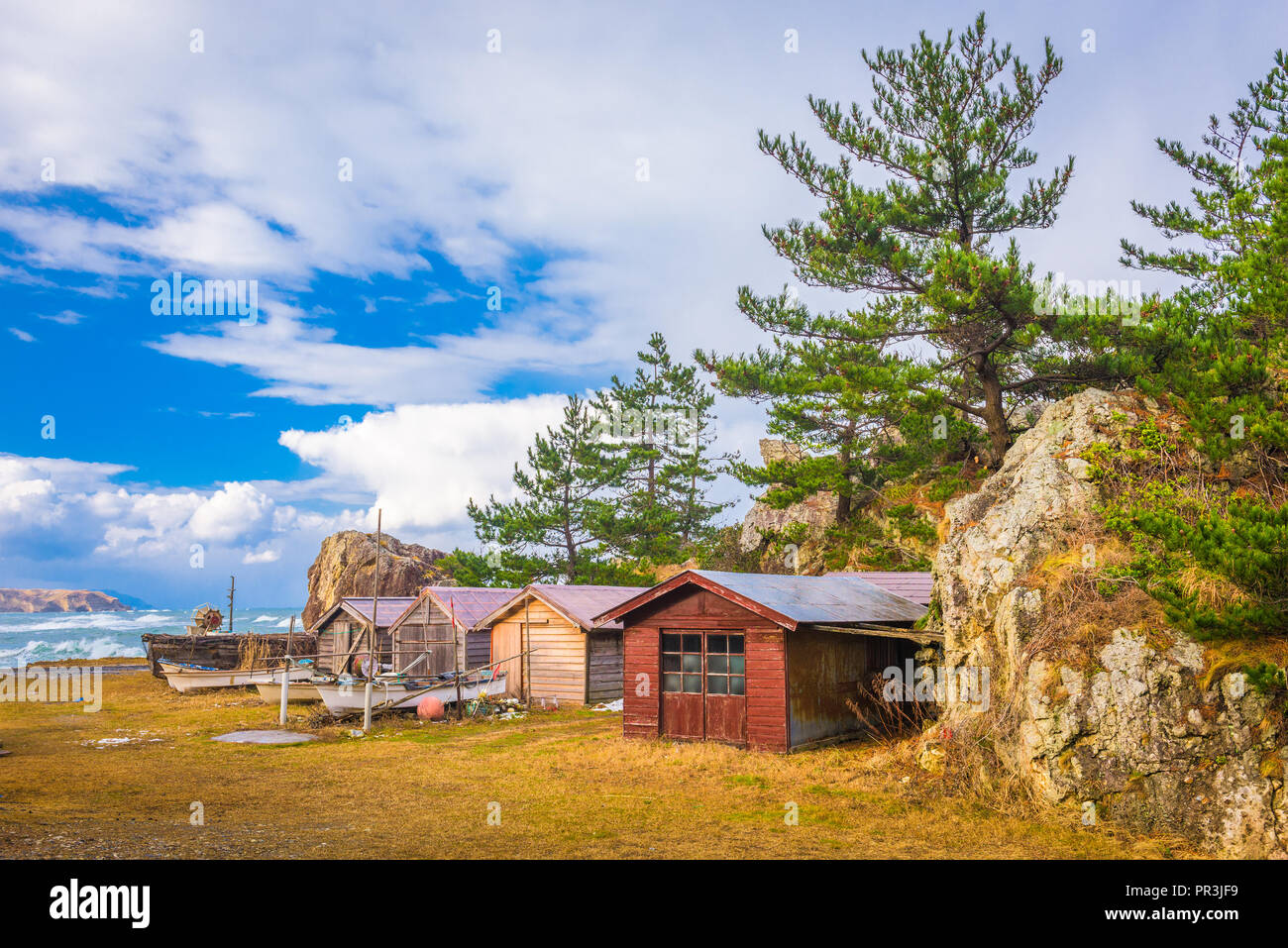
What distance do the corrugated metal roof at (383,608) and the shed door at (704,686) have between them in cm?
1675

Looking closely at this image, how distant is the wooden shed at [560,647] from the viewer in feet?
89.9

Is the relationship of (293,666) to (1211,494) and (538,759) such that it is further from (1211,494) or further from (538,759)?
(1211,494)

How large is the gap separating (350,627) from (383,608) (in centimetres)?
204

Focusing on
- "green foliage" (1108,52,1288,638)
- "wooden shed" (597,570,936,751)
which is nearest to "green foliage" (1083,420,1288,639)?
"green foliage" (1108,52,1288,638)

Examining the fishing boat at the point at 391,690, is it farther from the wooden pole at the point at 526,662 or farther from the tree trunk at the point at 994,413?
the tree trunk at the point at 994,413

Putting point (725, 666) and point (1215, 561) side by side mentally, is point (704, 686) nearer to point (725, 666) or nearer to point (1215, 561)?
point (725, 666)

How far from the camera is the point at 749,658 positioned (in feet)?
59.7

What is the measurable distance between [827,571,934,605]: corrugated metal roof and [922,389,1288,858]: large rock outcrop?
266 inches

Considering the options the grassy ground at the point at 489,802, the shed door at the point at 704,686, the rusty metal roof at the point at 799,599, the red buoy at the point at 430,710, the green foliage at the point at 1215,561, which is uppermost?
the green foliage at the point at 1215,561

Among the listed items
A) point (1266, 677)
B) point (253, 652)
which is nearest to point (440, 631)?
point (253, 652)

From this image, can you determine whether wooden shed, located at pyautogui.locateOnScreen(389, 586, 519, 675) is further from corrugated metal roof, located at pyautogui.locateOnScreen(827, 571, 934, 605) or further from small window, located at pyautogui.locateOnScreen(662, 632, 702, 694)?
corrugated metal roof, located at pyautogui.locateOnScreen(827, 571, 934, 605)

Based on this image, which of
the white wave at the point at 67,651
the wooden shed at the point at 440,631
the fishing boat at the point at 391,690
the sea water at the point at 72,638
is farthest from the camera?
the sea water at the point at 72,638

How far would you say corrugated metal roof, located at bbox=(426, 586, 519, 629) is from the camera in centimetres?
3014

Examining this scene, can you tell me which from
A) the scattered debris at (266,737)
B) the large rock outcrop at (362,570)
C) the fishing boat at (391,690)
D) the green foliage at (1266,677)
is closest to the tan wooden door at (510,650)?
the fishing boat at (391,690)
